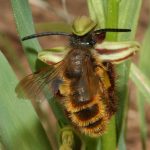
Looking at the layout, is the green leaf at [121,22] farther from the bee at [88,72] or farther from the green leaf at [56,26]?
the green leaf at [56,26]

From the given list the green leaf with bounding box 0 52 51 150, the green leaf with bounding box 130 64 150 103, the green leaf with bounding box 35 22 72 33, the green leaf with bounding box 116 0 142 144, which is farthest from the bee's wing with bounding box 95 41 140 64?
the green leaf with bounding box 35 22 72 33

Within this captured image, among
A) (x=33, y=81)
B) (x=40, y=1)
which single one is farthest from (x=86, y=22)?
(x=40, y=1)

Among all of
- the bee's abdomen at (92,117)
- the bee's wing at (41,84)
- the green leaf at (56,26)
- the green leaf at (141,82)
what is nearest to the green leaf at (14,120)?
the bee's wing at (41,84)

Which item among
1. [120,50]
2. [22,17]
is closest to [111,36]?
[120,50]

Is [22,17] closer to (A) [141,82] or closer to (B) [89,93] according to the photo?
(B) [89,93]

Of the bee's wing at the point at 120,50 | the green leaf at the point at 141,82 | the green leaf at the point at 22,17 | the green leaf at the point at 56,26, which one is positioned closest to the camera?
the bee's wing at the point at 120,50

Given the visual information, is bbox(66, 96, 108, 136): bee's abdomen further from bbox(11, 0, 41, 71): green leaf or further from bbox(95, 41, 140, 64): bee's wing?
bbox(11, 0, 41, 71): green leaf
